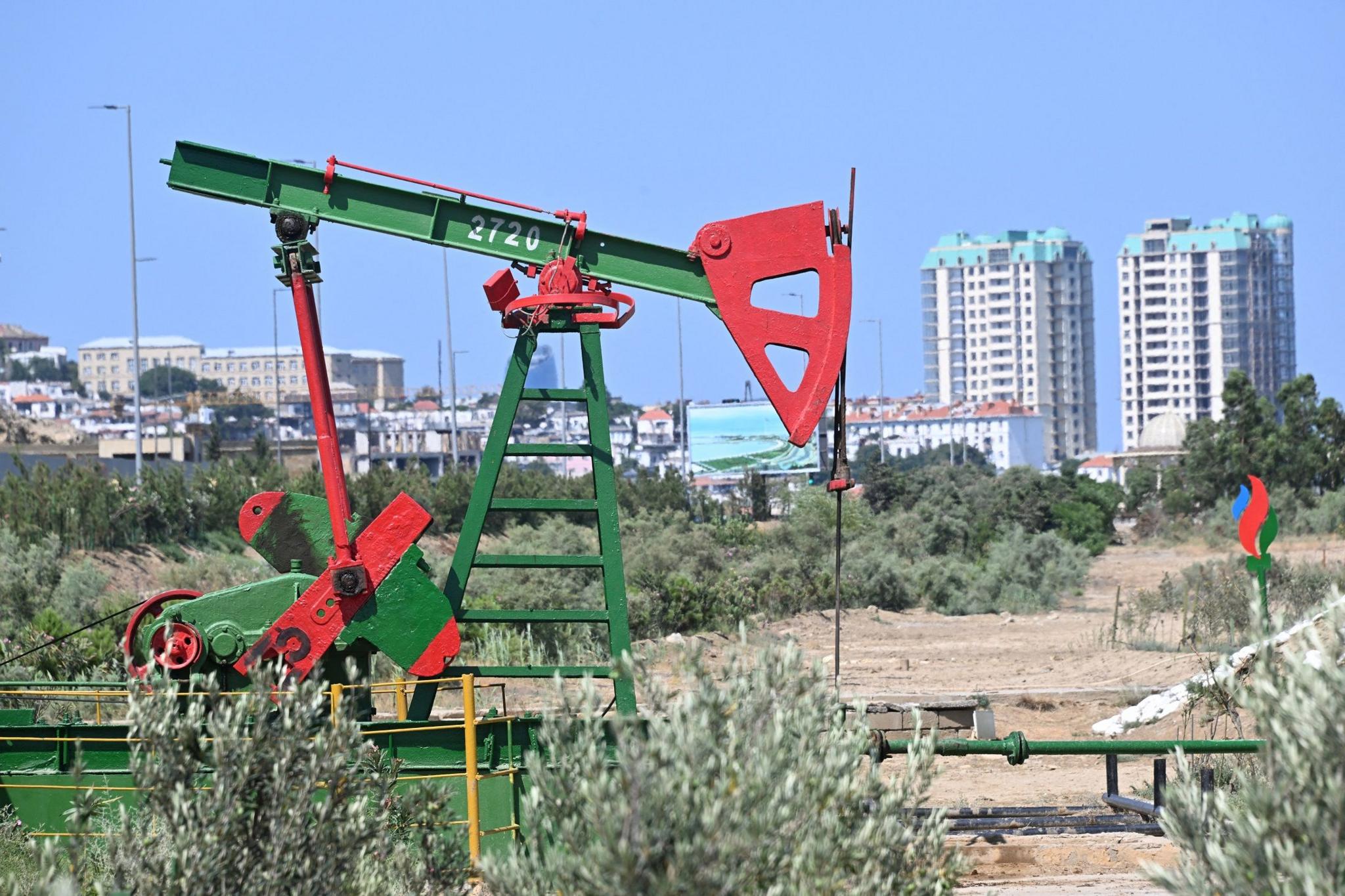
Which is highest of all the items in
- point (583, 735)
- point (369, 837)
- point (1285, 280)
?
point (1285, 280)

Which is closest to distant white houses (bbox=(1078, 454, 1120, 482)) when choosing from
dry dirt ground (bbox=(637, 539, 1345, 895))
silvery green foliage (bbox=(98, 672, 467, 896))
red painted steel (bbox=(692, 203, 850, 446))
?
dry dirt ground (bbox=(637, 539, 1345, 895))

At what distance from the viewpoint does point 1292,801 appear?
4.08 meters

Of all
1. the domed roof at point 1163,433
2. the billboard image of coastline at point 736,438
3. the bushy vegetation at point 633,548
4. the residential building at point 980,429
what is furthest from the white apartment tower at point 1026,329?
the bushy vegetation at point 633,548

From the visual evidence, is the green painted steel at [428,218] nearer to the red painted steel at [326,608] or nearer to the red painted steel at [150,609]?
the red painted steel at [326,608]

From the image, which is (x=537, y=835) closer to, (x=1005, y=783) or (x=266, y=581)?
(x=266, y=581)

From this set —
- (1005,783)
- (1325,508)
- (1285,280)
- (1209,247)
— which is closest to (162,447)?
(1325,508)

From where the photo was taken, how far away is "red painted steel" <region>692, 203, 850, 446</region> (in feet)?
28.4

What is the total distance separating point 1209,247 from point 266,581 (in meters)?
166

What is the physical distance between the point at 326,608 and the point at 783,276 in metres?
2.97

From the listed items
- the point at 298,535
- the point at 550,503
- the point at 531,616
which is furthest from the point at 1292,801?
the point at 298,535

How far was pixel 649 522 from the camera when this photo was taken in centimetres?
3625

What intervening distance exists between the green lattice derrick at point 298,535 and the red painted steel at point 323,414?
0.11m

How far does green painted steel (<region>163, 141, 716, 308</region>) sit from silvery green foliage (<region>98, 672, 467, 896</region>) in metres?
3.89

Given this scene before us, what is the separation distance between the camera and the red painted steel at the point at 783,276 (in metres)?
8.66
